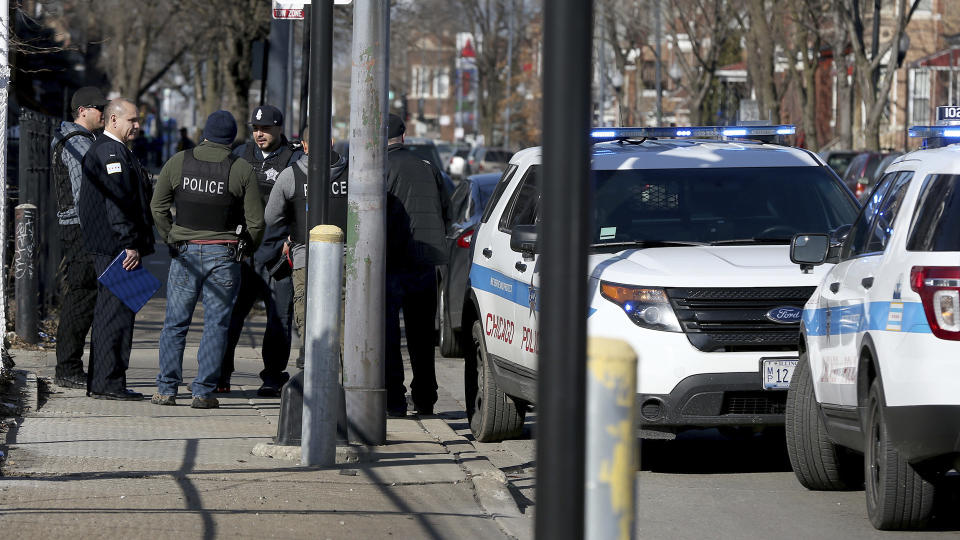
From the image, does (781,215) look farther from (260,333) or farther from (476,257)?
(260,333)

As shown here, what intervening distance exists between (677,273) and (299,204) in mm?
3265

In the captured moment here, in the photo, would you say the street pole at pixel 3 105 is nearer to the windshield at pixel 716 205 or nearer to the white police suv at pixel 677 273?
the white police suv at pixel 677 273

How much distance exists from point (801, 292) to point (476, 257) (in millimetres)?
2653

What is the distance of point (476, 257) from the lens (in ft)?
32.6

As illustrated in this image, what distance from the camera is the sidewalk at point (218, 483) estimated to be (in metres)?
6.11

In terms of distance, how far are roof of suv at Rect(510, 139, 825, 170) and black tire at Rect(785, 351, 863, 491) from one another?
6.19 ft

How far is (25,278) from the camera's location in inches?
492

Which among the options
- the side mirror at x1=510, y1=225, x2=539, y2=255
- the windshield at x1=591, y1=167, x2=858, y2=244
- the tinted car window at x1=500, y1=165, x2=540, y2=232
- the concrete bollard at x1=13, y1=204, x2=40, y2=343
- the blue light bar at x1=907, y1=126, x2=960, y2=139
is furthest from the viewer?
the concrete bollard at x1=13, y1=204, x2=40, y2=343

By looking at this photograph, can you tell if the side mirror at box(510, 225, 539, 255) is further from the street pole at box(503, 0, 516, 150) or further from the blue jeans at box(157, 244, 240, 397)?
the street pole at box(503, 0, 516, 150)

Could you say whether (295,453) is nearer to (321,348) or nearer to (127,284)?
(321,348)

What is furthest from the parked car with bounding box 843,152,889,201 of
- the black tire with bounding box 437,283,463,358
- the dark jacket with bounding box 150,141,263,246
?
the dark jacket with bounding box 150,141,263,246

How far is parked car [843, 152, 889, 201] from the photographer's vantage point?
101 ft

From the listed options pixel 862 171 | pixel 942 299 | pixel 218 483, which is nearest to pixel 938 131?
pixel 942 299

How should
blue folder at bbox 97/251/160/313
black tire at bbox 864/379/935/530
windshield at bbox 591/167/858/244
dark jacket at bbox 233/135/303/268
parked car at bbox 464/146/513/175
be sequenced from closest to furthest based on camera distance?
black tire at bbox 864/379/935/530 < windshield at bbox 591/167/858/244 < blue folder at bbox 97/251/160/313 < dark jacket at bbox 233/135/303/268 < parked car at bbox 464/146/513/175
